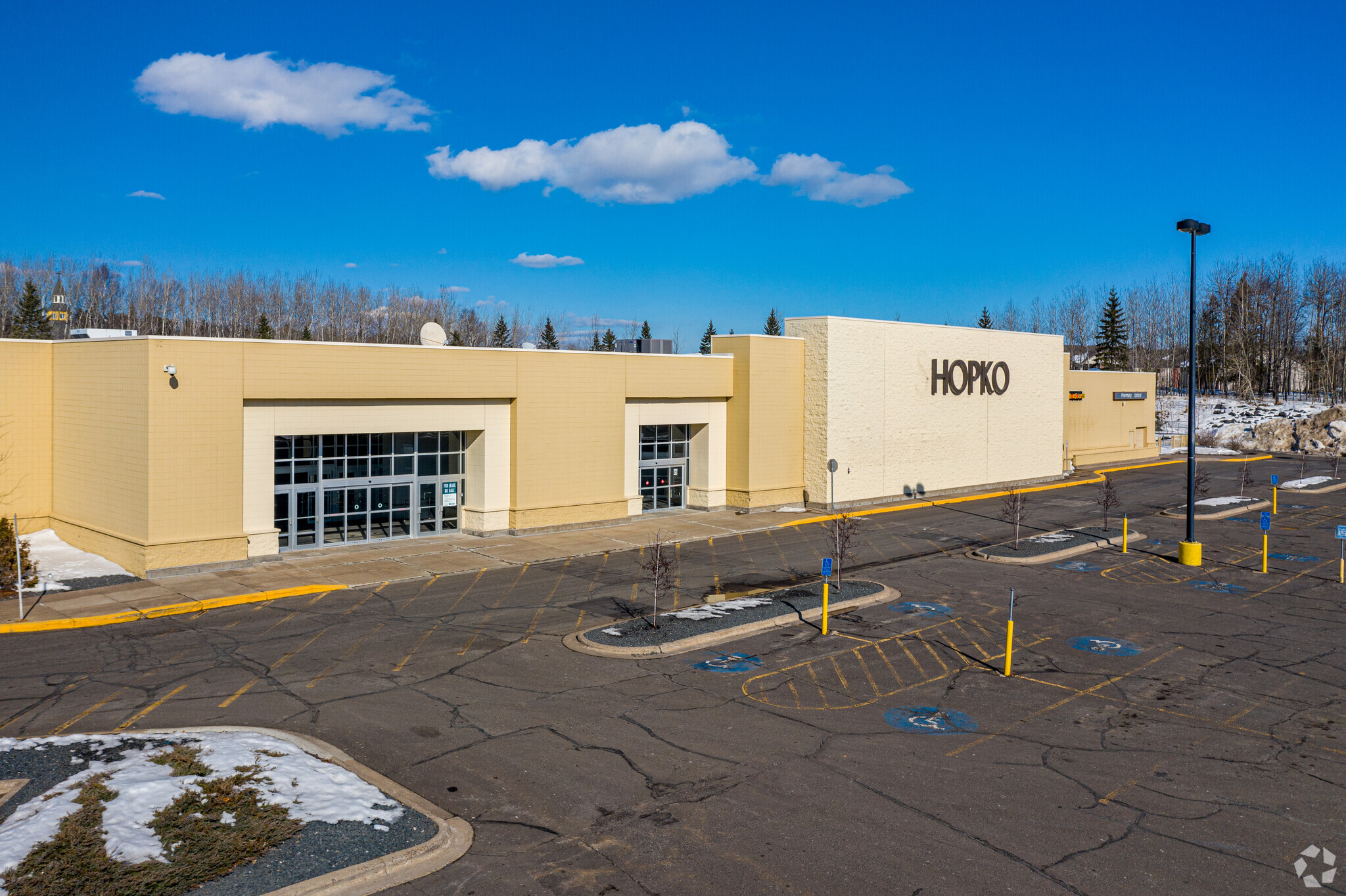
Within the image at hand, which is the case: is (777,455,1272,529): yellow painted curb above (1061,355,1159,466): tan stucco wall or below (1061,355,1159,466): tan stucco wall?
below

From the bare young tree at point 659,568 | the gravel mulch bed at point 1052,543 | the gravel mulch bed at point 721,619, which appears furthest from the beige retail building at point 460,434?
the gravel mulch bed at point 721,619

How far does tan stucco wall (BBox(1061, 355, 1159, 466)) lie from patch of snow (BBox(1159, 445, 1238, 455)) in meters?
3.45

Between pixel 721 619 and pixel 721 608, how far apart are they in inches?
43.7

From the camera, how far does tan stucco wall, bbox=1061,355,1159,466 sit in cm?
5584

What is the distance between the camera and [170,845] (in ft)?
27.8

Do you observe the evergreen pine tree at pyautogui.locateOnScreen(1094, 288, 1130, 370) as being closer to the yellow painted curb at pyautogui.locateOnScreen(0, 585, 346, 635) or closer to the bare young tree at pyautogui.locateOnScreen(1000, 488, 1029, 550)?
the bare young tree at pyautogui.locateOnScreen(1000, 488, 1029, 550)

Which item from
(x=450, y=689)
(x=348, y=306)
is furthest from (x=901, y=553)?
(x=348, y=306)

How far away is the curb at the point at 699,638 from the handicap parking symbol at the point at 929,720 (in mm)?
4460

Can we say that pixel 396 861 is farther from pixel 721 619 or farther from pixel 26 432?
pixel 26 432

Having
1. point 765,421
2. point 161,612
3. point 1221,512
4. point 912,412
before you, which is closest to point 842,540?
point 765,421

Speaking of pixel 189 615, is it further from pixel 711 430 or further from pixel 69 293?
pixel 69 293

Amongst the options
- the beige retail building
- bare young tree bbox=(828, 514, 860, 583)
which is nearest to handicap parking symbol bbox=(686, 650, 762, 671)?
bare young tree bbox=(828, 514, 860, 583)

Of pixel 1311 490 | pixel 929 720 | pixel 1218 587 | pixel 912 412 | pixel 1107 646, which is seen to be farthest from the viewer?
pixel 1311 490

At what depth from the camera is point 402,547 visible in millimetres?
27422
